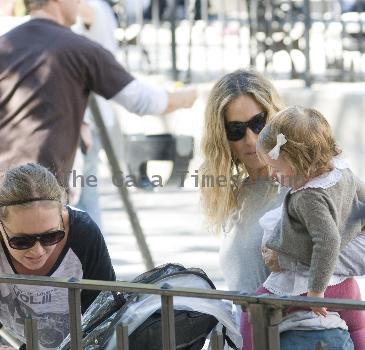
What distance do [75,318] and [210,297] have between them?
1.28 ft

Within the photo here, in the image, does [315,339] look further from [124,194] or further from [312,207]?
[124,194]

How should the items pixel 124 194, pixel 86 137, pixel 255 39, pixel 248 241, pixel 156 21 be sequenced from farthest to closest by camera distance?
pixel 156 21 < pixel 255 39 < pixel 86 137 < pixel 124 194 < pixel 248 241

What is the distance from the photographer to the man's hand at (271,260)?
3203 millimetres

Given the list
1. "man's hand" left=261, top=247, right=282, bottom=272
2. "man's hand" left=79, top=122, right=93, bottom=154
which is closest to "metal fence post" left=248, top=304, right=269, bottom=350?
"man's hand" left=261, top=247, right=282, bottom=272

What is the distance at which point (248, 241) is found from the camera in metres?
3.50

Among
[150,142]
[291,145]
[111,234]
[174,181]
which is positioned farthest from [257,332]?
[174,181]

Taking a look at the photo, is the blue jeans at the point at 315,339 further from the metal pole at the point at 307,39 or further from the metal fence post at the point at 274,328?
the metal pole at the point at 307,39

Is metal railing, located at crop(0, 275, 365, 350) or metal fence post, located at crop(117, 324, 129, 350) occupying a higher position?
metal railing, located at crop(0, 275, 365, 350)

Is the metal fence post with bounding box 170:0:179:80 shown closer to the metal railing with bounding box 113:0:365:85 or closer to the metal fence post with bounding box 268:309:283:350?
the metal railing with bounding box 113:0:365:85

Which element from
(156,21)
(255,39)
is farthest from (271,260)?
(156,21)

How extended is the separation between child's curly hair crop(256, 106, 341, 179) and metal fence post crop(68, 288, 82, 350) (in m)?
0.67

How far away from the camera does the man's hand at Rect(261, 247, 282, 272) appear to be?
10.5 ft

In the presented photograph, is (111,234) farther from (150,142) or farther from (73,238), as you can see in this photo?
(73,238)

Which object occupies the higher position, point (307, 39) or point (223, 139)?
point (223, 139)
